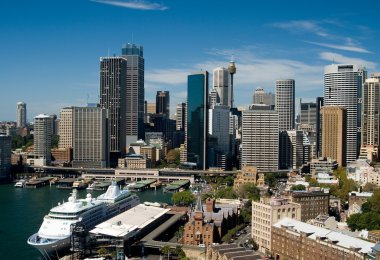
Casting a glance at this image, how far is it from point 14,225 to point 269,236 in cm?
2013

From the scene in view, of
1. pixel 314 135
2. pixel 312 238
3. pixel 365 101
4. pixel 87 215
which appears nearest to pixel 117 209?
pixel 87 215

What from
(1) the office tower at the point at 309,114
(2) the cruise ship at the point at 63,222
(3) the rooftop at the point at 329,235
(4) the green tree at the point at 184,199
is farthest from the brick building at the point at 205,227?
(1) the office tower at the point at 309,114

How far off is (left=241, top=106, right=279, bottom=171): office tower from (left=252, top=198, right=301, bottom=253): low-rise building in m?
44.9

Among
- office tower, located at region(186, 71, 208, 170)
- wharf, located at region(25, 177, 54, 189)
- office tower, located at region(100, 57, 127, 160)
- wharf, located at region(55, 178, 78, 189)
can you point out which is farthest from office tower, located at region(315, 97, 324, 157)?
wharf, located at region(25, 177, 54, 189)

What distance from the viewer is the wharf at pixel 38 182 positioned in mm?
67312

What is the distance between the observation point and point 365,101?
94500 mm

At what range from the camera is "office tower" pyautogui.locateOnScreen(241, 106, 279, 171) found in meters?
80.1

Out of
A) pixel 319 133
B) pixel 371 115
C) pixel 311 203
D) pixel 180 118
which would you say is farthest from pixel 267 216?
pixel 180 118

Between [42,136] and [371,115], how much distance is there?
57176 millimetres

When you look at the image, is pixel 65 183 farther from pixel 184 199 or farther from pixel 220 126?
pixel 220 126

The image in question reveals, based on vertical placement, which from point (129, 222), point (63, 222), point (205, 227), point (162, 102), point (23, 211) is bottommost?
point (23, 211)

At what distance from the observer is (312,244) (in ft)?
92.8

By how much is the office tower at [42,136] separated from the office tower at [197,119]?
922 inches

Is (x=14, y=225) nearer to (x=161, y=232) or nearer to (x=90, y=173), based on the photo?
(x=161, y=232)
